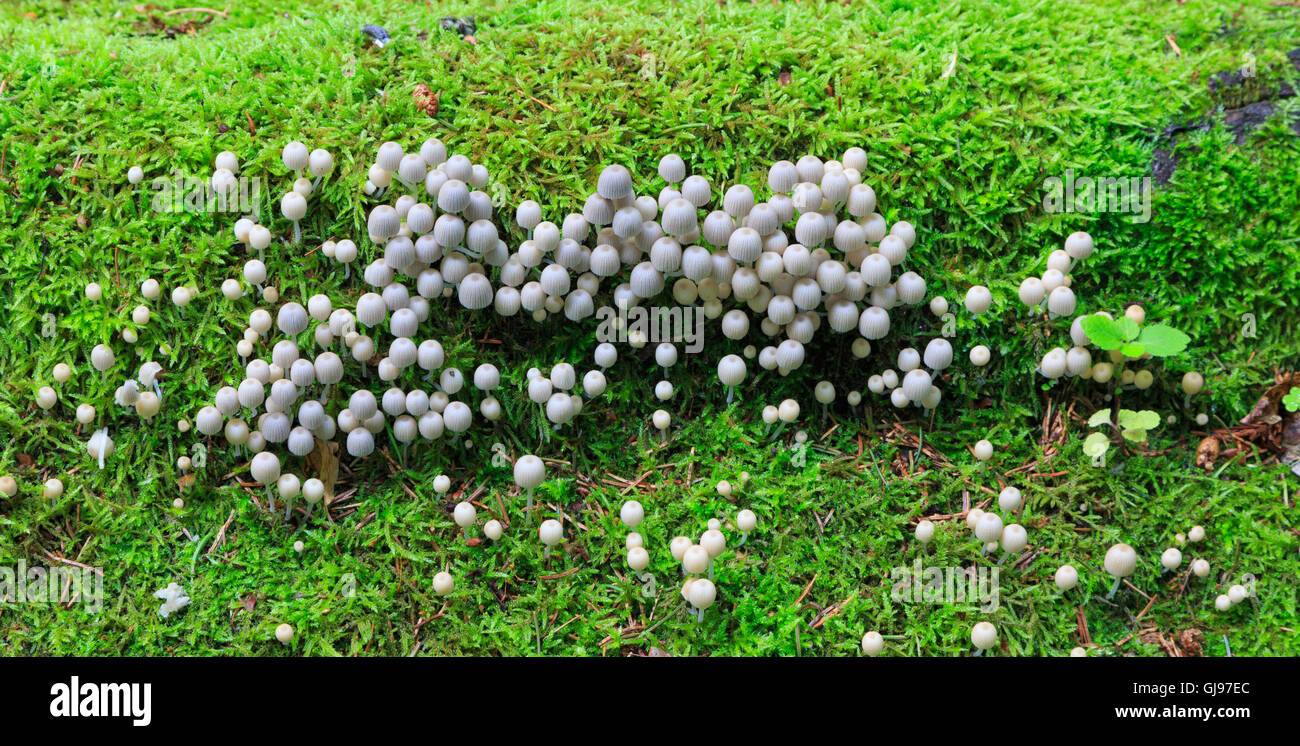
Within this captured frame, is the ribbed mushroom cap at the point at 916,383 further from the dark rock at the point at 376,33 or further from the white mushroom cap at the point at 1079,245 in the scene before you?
the dark rock at the point at 376,33

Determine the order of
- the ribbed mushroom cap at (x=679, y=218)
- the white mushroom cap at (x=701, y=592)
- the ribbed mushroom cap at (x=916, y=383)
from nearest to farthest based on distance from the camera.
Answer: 1. the white mushroom cap at (x=701, y=592)
2. the ribbed mushroom cap at (x=679, y=218)
3. the ribbed mushroom cap at (x=916, y=383)

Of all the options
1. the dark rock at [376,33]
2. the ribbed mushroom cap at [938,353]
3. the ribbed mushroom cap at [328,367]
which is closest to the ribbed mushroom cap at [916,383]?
the ribbed mushroom cap at [938,353]

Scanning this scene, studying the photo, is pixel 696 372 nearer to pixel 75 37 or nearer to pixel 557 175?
pixel 557 175

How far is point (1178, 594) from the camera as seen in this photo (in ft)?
10.7

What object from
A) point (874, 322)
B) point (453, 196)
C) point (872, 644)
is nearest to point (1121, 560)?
point (872, 644)

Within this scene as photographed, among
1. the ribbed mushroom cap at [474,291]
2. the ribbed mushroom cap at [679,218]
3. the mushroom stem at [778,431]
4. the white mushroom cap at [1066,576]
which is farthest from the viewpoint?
the mushroom stem at [778,431]

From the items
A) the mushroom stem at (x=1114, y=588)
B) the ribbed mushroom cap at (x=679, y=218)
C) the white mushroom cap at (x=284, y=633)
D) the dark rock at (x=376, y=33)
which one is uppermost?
the dark rock at (x=376, y=33)

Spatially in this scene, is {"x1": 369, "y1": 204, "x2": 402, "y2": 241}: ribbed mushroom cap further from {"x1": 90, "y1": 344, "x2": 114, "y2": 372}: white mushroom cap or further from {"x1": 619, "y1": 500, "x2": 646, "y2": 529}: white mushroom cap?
{"x1": 619, "y1": 500, "x2": 646, "y2": 529}: white mushroom cap

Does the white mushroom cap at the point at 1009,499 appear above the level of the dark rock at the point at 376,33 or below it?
below

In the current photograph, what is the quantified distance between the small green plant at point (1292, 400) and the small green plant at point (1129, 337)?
0.51 metres

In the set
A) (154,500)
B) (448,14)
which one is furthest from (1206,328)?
(154,500)

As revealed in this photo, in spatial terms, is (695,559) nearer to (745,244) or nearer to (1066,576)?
(745,244)

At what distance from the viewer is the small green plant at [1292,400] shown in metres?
3.56

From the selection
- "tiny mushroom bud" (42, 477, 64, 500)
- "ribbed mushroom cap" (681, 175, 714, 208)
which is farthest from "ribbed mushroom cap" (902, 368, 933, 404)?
"tiny mushroom bud" (42, 477, 64, 500)
